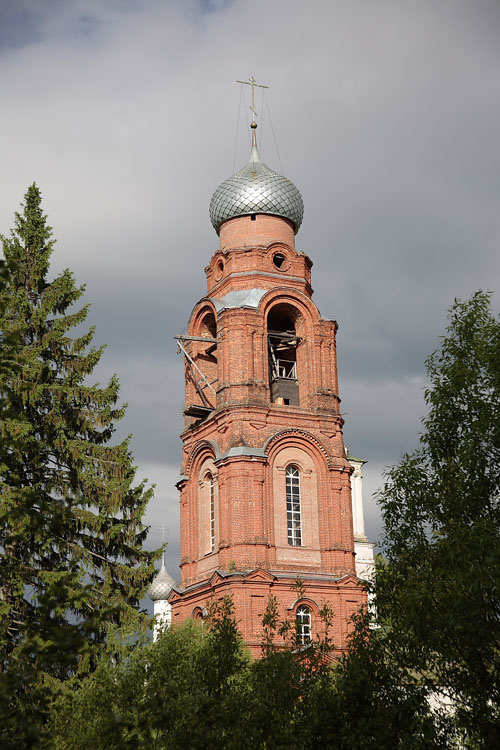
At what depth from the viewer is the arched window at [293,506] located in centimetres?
3525

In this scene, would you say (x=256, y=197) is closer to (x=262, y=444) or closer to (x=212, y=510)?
(x=262, y=444)

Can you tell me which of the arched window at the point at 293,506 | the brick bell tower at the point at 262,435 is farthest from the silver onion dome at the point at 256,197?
the arched window at the point at 293,506

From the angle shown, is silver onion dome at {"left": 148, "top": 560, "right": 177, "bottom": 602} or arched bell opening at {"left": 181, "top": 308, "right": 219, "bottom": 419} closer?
arched bell opening at {"left": 181, "top": 308, "right": 219, "bottom": 419}

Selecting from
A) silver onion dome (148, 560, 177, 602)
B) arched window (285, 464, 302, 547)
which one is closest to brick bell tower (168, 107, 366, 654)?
arched window (285, 464, 302, 547)

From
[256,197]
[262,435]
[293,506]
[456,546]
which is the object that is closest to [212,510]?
[293,506]

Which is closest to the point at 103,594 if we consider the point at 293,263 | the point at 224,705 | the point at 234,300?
the point at 224,705

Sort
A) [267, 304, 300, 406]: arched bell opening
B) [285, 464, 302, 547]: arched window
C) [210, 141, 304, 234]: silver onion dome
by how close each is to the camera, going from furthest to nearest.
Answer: [210, 141, 304, 234]: silver onion dome < [267, 304, 300, 406]: arched bell opening < [285, 464, 302, 547]: arched window

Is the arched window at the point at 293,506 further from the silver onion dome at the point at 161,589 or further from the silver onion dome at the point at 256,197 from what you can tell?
the silver onion dome at the point at 161,589

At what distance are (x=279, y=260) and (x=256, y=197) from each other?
2.85 metres

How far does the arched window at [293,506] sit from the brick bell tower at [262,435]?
5 centimetres

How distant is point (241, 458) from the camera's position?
3472 cm

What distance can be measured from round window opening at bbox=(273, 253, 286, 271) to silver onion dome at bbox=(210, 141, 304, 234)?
1.88 meters

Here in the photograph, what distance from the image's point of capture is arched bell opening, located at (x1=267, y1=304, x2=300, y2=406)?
124 feet

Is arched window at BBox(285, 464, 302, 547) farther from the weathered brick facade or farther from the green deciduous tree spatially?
the green deciduous tree
